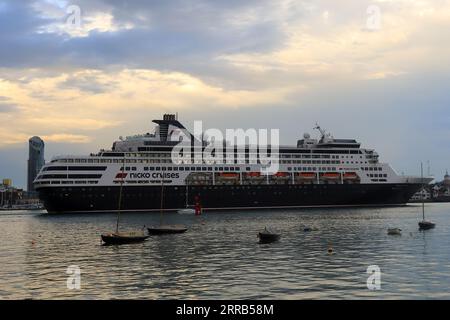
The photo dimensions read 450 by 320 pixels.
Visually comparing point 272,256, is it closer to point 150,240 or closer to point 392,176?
point 150,240

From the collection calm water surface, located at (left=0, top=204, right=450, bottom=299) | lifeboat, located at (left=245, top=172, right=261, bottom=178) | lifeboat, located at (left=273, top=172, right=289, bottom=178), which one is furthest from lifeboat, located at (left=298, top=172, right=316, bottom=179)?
calm water surface, located at (left=0, top=204, right=450, bottom=299)

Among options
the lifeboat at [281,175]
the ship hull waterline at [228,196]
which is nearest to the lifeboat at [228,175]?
the ship hull waterline at [228,196]

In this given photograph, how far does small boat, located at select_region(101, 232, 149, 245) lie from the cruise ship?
55298 millimetres

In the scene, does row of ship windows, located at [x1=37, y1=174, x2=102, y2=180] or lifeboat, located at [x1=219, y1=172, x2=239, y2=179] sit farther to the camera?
lifeboat, located at [x1=219, y1=172, x2=239, y2=179]

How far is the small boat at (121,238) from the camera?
1708 inches

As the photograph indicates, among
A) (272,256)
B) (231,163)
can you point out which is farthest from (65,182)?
(272,256)

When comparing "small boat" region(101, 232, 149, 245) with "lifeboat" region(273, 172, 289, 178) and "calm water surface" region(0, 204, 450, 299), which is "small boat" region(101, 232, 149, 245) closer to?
"calm water surface" region(0, 204, 450, 299)

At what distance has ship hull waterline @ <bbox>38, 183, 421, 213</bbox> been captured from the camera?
331 feet

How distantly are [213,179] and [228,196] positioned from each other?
203 inches

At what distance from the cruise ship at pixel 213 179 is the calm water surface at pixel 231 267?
5212 centimetres

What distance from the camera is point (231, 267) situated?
2961cm

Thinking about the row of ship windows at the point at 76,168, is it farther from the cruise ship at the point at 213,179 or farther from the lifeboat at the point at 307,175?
the lifeboat at the point at 307,175
